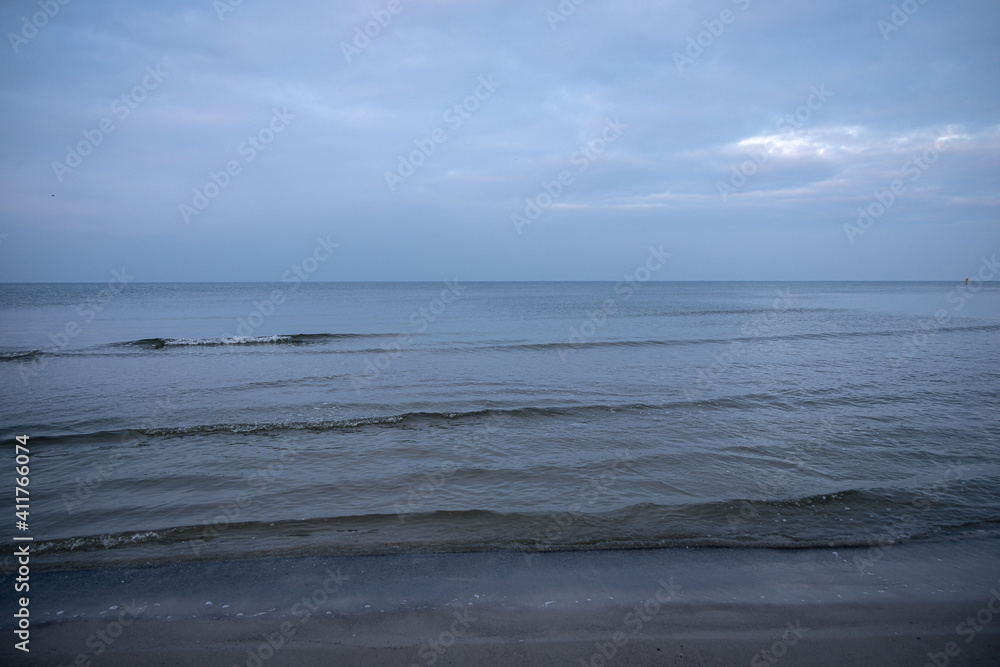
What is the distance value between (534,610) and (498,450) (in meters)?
5.33

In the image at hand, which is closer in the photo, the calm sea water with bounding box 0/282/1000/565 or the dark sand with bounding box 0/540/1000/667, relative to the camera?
the dark sand with bounding box 0/540/1000/667

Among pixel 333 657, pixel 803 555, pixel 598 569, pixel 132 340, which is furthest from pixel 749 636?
pixel 132 340

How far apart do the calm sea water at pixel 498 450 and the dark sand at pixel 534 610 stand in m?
0.55

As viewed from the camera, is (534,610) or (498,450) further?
(498,450)

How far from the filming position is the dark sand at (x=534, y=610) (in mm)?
4469

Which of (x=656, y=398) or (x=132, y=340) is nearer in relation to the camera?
(x=656, y=398)

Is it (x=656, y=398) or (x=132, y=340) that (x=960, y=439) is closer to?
(x=656, y=398)

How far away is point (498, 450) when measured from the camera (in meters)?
10.3

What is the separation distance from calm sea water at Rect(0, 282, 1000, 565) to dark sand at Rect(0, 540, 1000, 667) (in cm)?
55

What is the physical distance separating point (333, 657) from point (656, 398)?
38.4 feet

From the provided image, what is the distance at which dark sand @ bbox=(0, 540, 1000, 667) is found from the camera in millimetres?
4469

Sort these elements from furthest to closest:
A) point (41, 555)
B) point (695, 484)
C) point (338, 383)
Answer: point (338, 383), point (695, 484), point (41, 555)

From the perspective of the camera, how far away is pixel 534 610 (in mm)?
5043

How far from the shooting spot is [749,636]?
183 inches
